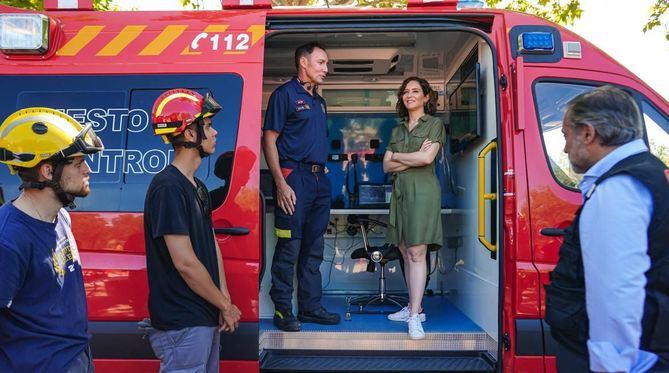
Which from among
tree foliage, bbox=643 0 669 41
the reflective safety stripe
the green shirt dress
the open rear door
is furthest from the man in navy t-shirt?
tree foliage, bbox=643 0 669 41

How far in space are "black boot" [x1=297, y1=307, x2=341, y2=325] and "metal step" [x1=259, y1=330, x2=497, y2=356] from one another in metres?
0.23

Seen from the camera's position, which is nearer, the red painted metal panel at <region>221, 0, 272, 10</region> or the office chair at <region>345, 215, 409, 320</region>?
the red painted metal panel at <region>221, 0, 272, 10</region>

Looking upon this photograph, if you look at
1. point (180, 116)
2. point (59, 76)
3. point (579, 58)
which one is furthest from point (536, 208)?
point (59, 76)

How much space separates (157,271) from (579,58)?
249 cm

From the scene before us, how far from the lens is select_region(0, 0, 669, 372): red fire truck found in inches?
110

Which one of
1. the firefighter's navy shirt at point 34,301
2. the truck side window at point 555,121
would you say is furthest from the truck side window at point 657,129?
the firefighter's navy shirt at point 34,301

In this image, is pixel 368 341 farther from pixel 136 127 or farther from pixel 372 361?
pixel 136 127

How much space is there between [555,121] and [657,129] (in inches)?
22.2

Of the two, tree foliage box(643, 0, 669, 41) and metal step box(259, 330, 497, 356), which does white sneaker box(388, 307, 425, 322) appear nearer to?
metal step box(259, 330, 497, 356)

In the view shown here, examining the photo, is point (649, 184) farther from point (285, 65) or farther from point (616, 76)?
point (285, 65)

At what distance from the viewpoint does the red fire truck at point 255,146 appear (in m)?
2.78

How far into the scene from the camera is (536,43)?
2926mm

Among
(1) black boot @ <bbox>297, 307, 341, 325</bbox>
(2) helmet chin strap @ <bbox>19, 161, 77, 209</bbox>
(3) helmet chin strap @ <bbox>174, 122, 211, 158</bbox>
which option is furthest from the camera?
(1) black boot @ <bbox>297, 307, 341, 325</bbox>

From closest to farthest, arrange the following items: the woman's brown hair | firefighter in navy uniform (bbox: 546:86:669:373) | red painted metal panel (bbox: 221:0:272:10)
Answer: firefighter in navy uniform (bbox: 546:86:669:373), red painted metal panel (bbox: 221:0:272:10), the woman's brown hair
